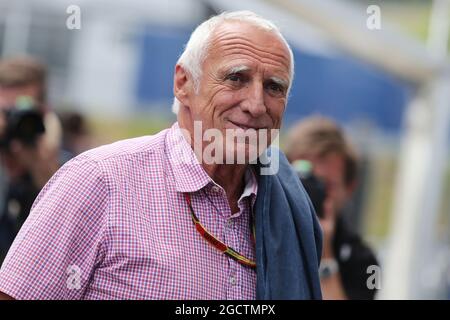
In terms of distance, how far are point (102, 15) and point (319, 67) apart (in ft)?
5.13

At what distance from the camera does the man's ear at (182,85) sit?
1870mm

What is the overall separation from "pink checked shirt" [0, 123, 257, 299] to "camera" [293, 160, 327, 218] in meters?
0.80

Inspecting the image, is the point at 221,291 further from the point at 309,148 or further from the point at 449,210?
the point at 449,210

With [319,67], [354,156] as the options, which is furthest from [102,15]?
[354,156]

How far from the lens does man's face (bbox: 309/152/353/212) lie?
2977 millimetres

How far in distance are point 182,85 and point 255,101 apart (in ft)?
0.66

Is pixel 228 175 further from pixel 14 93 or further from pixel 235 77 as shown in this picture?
pixel 14 93

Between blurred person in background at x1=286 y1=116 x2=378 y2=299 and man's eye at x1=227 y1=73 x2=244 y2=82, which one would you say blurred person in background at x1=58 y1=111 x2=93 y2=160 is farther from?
man's eye at x1=227 y1=73 x2=244 y2=82

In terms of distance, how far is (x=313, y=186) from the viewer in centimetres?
259

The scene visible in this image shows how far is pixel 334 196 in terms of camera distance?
2.97 meters

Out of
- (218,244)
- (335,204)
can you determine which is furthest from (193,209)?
(335,204)
